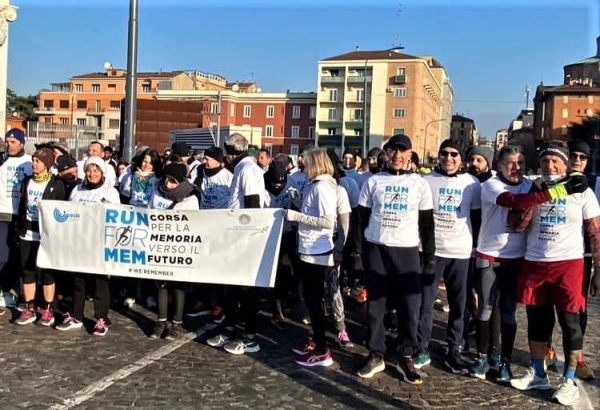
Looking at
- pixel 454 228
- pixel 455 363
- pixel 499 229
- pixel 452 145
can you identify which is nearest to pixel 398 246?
pixel 454 228

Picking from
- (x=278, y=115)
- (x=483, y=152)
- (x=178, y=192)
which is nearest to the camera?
(x=178, y=192)

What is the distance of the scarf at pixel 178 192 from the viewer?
6.75 metres

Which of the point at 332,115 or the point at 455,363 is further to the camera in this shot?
the point at 332,115

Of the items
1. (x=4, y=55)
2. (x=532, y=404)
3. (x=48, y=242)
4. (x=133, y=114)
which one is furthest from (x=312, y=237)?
(x=4, y=55)

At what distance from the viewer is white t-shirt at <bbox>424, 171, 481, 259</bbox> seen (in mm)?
5879

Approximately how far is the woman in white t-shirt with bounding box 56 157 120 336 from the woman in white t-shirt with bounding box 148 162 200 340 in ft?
1.93

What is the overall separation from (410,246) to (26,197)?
14.3 feet

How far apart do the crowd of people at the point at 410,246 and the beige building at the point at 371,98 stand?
82084 mm

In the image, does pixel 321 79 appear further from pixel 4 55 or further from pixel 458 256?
pixel 458 256

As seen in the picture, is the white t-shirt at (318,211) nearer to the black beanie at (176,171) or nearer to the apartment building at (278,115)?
the black beanie at (176,171)

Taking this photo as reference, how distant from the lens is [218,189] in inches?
287

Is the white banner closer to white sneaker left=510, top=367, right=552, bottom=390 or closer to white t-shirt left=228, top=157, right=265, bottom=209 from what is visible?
white t-shirt left=228, top=157, right=265, bottom=209

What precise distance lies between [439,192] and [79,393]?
3600 millimetres

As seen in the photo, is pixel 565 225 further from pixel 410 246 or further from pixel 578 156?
pixel 410 246
